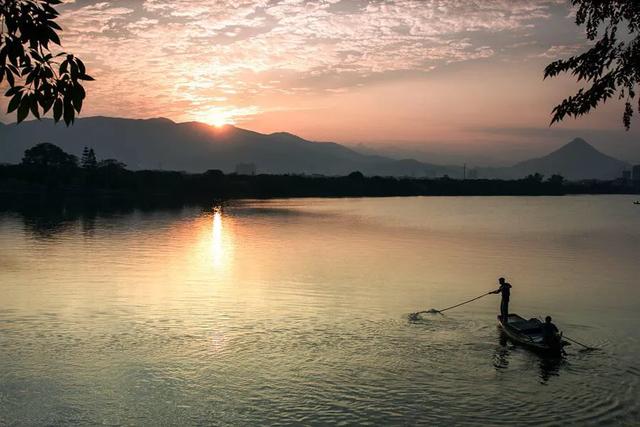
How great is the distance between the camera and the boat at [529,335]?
28094mm

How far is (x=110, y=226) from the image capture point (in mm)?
102000

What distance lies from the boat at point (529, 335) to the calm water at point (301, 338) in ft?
1.85

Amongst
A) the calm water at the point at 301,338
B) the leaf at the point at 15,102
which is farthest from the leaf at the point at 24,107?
the calm water at the point at 301,338

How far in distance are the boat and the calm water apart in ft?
1.85

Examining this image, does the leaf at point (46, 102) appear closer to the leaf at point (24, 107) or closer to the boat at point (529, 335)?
the leaf at point (24, 107)

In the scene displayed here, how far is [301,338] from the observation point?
1273 inches

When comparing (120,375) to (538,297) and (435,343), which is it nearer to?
A: (435,343)

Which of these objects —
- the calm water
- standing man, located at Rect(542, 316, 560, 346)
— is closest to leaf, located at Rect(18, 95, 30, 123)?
the calm water

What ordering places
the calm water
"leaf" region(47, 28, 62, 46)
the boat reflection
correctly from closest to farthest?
"leaf" region(47, 28, 62, 46) < the calm water < the boat reflection

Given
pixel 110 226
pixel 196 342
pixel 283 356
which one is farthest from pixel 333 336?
pixel 110 226

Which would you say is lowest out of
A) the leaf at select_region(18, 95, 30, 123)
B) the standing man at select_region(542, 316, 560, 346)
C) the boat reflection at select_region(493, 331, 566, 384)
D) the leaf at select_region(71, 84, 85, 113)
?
the boat reflection at select_region(493, 331, 566, 384)

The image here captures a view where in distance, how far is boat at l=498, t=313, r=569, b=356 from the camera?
28094 mm

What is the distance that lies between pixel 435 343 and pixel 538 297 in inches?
749

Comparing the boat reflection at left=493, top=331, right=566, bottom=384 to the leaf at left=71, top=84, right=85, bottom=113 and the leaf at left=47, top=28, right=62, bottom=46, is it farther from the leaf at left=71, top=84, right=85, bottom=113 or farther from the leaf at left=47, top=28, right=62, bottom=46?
the leaf at left=47, top=28, right=62, bottom=46
